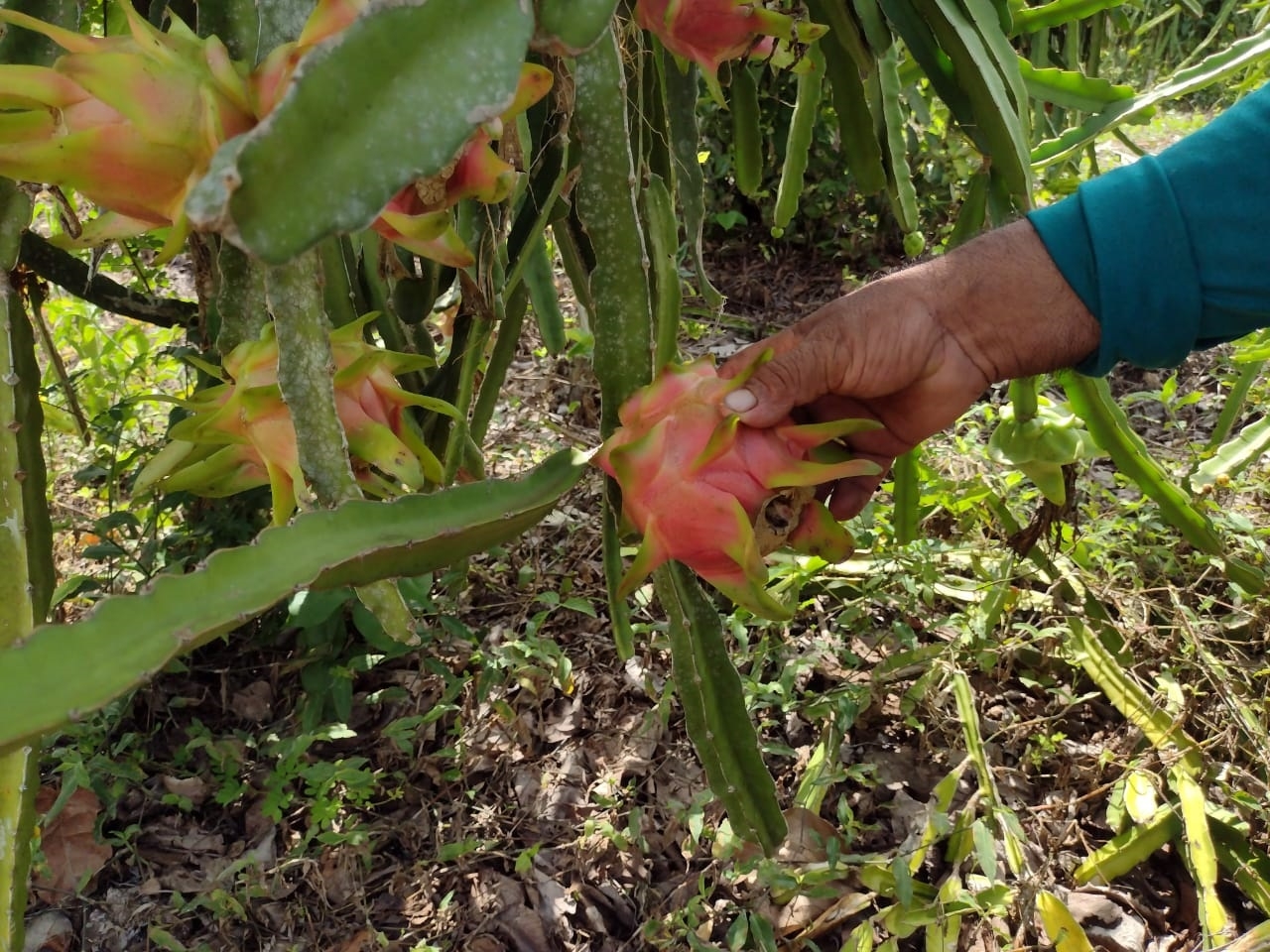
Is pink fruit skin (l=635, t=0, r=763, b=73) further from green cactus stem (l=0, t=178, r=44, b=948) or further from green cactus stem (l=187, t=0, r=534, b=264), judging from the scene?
green cactus stem (l=0, t=178, r=44, b=948)

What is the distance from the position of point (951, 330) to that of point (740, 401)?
28 cm

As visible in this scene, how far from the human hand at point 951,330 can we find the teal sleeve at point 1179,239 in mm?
24

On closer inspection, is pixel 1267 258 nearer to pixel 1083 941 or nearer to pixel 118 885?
pixel 1083 941

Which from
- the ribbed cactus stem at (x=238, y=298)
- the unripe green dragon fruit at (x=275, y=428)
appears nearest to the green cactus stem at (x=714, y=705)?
the unripe green dragon fruit at (x=275, y=428)

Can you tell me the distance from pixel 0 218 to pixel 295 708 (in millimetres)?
743

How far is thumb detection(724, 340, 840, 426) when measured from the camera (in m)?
0.62

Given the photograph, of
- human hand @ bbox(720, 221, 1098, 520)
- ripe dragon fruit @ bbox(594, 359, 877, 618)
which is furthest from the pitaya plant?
human hand @ bbox(720, 221, 1098, 520)

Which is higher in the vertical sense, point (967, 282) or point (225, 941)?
point (967, 282)

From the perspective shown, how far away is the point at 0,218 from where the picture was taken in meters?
0.61

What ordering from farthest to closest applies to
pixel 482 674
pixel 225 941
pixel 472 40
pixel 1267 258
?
pixel 482 674, pixel 225 941, pixel 1267 258, pixel 472 40

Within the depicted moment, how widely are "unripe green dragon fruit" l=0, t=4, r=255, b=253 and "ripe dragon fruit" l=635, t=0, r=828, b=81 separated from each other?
0.37m

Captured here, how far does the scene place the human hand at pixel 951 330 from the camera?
0.76 meters

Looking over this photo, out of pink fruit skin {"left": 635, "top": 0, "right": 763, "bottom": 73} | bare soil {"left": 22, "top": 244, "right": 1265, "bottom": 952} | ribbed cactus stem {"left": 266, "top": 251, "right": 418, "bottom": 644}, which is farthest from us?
bare soil {"left": 22, "top": 244, "right": 1265, "bottom": 952}

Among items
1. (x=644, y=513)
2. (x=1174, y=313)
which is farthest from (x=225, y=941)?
(x=1174, y=313)
